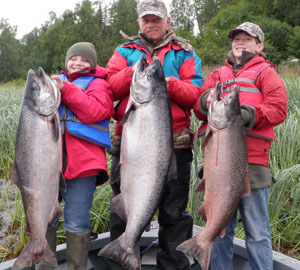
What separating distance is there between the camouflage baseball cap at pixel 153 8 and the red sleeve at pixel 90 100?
0.67 meters

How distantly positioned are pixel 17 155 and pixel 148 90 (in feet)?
3.42

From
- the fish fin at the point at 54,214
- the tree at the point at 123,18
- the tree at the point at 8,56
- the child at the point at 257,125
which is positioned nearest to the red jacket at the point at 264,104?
the child at the point at 257,125

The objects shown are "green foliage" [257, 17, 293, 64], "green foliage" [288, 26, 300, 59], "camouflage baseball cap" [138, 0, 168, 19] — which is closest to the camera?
"camouflage baseball cap" [138, 0, 168, 19]

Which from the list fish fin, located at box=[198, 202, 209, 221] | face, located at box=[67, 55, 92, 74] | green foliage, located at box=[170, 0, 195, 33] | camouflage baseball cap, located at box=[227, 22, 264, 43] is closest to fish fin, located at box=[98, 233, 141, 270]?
fish fin, located at box=[198, 202, 209, 221]

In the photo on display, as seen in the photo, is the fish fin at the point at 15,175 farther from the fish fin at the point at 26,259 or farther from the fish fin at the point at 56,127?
the fish fin at the point at 26,259

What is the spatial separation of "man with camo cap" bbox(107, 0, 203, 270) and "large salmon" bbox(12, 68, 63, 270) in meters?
0.64

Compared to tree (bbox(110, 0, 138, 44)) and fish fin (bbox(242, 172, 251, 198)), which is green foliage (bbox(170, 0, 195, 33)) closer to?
tree (bbox(110, 0, 138, 44))

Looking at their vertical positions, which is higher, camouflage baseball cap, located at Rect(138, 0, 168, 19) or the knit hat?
camouflage baseball cap, located at Rect(138, 0, 168, 19)

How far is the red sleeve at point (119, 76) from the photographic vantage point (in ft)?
9.08

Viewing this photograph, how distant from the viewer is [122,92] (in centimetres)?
293

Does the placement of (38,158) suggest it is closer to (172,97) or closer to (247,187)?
(172,97)

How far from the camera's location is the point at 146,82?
2.54 m

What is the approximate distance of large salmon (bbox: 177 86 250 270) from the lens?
99.8 inches

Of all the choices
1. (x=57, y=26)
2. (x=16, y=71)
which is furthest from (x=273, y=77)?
(x=16, y=71)
